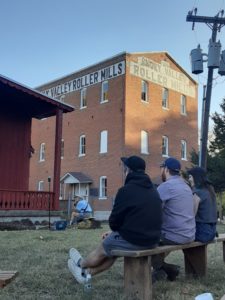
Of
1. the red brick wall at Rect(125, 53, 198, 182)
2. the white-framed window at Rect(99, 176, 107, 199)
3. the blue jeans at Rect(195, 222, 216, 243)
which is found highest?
the red brick wall at Rect(125, 53, 198, 182)

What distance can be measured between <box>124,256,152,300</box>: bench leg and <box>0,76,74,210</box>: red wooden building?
40.5ft

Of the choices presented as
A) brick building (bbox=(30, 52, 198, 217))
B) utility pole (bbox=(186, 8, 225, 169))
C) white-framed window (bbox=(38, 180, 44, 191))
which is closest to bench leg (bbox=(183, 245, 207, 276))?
utility pole (bbox=(186, 8, 225, 169))

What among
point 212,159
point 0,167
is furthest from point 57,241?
point 212,159

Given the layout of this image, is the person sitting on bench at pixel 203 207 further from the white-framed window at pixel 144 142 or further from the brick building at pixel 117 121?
the white-framed window at pixel 144 142

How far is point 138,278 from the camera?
4742 millimetres

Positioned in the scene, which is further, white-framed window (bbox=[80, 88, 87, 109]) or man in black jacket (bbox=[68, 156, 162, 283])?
white-framed window (bbox=[80, 88, 87, 109])

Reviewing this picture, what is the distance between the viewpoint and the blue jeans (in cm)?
612

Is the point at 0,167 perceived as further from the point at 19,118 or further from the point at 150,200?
Result: the point at 150,200

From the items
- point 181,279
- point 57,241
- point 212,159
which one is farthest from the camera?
point 212,159

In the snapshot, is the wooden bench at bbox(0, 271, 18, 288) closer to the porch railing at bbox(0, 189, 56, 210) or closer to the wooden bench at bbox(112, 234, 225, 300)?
the wooden bench at bbox(112, 234, 225, 300)

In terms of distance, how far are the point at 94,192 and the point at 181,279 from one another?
97.3 feet

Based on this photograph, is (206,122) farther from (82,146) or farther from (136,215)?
(82,146)

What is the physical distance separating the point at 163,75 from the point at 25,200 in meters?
24.1

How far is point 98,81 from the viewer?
37094 mm
